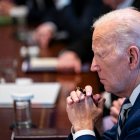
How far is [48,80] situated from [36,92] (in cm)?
28

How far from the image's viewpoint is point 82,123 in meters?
1.67

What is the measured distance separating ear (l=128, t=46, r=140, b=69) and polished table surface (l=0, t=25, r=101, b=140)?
46 cm

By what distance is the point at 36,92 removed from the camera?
90.7 inches

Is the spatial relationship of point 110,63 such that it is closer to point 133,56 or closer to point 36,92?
point 133,56

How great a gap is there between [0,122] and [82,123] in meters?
0.47

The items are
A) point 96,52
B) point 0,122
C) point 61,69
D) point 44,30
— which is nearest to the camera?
point 96,52

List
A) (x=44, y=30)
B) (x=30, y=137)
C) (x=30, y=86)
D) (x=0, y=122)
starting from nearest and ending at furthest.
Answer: (x=30, y=137), (x=0, y=122), (x=30, y=86), (x=44, y=30)

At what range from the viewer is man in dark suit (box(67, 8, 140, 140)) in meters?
1.51

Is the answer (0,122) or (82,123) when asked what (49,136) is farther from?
(0,122)

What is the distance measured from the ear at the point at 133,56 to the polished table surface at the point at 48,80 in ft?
1.51

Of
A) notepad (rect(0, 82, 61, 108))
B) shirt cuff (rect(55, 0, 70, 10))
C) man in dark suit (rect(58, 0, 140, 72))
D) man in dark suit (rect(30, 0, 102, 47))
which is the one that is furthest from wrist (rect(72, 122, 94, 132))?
shirt cuff (rect(55, 0, 70, 10))

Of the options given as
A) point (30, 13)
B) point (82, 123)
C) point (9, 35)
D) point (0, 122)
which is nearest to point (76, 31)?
point (9, 35)

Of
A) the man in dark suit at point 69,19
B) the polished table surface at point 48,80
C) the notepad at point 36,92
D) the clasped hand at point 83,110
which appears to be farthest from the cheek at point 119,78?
the man in dark suit at point 69,19

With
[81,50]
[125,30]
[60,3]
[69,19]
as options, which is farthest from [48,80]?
[60,3]
